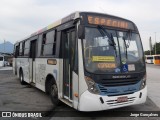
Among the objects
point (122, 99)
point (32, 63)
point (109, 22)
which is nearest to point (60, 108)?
point (122, 99)

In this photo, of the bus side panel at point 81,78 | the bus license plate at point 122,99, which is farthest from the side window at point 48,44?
the bus license plate at point 122,99

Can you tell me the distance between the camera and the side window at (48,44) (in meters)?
8.53

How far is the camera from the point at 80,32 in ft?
21.0

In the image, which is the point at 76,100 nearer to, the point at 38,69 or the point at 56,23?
the point at 56,23

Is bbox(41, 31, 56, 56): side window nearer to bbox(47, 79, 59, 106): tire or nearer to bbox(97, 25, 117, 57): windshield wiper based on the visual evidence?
bbox(47, 79, 59, 106): tire

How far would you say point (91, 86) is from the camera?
6383 millimetres

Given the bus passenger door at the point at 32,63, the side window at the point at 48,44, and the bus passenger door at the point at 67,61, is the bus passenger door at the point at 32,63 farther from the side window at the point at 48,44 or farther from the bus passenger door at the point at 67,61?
the bus passenger door at the point at 67,61

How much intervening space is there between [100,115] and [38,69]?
13.5ft

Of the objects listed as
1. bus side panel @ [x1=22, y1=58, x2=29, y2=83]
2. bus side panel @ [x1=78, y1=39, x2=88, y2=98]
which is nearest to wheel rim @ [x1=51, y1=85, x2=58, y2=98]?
bus side panel @ [x1=78, y1=39, x2=88, y2=98]

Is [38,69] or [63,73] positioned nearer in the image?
[63,73]

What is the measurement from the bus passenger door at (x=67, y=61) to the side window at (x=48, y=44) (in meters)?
0.79

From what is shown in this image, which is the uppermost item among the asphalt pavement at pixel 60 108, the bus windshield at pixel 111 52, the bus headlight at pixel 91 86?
the bus windshield at pixel 111 52

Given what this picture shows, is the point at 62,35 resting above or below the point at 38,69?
above

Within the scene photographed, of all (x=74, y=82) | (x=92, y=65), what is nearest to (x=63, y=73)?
(x=74, y=82)
